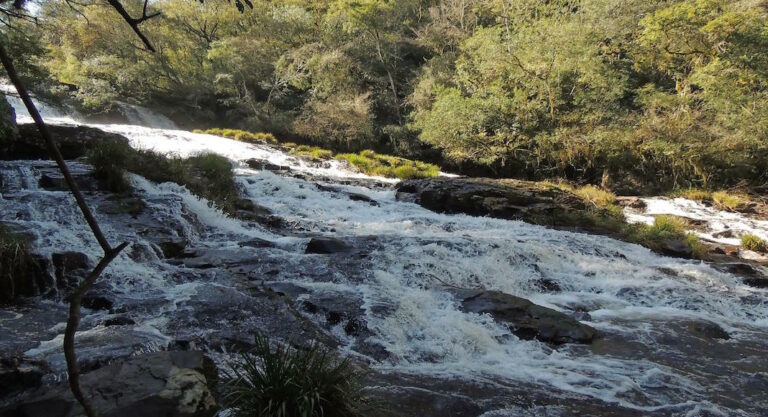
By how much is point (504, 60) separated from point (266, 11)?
64.2 ft

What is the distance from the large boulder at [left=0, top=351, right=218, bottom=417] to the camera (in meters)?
3.21

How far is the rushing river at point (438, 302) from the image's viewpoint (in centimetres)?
489

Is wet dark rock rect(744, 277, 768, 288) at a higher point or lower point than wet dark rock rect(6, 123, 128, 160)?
lower

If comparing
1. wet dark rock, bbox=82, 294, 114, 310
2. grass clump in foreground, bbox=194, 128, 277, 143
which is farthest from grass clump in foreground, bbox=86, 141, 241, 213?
grass clump in foreground, bbox=194, 128, 277, 143

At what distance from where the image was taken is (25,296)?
6.25m

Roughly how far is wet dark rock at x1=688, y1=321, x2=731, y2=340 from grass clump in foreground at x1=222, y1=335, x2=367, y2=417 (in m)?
5.76

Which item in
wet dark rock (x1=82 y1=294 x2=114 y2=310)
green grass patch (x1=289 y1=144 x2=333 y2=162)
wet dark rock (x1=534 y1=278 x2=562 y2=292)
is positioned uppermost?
green grass patch (x1=289 y1=144 x2=333 y2=162)

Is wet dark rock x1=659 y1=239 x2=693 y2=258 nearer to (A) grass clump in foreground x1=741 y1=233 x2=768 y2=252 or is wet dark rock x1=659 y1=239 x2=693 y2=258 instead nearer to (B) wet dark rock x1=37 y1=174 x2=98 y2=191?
(A) grass clump in foreground x1=741 y1=233 x2=768 y2=252

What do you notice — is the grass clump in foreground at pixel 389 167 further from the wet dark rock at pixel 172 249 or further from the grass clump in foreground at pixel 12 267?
the grass clump in foreground at pixel 12 267

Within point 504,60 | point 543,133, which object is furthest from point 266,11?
point 543,133

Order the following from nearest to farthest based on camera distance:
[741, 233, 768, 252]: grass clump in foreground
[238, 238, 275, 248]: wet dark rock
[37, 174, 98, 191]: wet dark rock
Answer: [238, 238, 275, 248]: wet dark rock → [37, 174, 98, 191]: wet dark rock → [741, 233, 768, 252]: grass clump in foreground

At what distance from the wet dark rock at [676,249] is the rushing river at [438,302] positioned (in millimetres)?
678

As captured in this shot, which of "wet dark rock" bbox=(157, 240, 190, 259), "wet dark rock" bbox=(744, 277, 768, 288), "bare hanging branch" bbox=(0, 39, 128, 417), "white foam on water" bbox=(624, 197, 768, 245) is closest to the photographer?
"bare hanging branch" bbox=(0, 39, 128, 417)

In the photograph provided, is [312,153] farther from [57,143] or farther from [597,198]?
[597,198]
